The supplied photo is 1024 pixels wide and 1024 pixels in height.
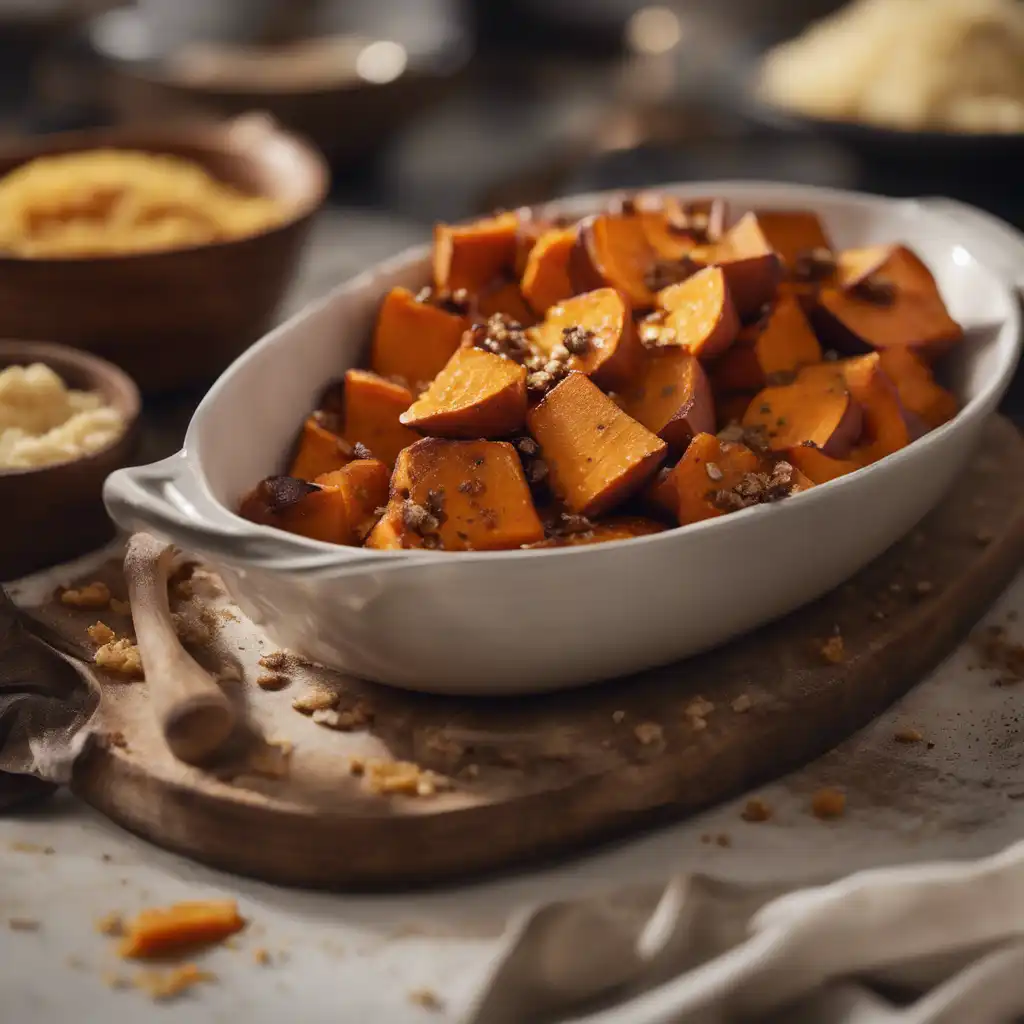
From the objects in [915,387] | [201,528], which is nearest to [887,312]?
[915,387]

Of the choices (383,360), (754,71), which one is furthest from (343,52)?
(383,360)

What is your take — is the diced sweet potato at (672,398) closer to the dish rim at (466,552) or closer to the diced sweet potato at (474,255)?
the dish rim at (466,552)

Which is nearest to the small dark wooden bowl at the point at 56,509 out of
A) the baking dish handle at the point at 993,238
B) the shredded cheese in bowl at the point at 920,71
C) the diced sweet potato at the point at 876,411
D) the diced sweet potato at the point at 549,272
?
the diced sweet potato at the point at 549,272

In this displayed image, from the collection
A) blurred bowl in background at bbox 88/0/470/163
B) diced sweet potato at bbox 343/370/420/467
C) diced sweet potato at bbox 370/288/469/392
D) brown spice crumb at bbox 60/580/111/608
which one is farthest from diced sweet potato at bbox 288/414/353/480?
blurred bowl in background at bbox 88/0/470/163

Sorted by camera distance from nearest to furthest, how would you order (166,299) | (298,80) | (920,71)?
(166,299), (920,71), (298,80)

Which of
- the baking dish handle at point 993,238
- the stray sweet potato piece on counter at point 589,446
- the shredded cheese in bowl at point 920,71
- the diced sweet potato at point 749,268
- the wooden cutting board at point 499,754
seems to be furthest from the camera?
the shredded cheese in bowl at point 920,71

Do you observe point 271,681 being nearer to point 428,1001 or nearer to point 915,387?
point 428,1001
